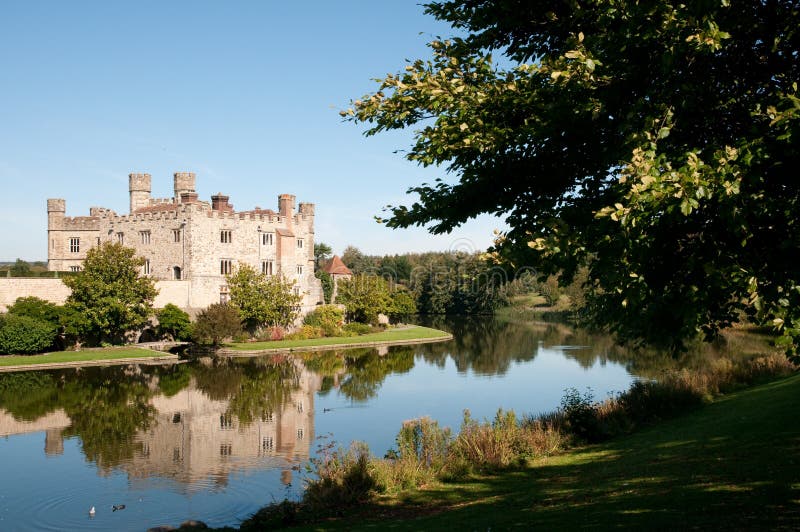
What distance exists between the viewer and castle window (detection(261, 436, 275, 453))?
1809cm

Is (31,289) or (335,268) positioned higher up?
(335,268)

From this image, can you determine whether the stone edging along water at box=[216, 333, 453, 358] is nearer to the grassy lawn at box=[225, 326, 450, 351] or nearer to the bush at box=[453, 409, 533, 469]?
the grassy lawn at box=[225, 326, 450, 351]

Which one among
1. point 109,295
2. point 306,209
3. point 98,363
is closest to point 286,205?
point 306,209

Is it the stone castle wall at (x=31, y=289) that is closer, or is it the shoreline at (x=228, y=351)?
the shoreline at (x=228, y=351)

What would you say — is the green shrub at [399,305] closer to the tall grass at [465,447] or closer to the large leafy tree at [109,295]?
the large leafy tree at [109,295]

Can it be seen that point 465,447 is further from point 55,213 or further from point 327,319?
point 55,213

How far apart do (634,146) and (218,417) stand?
1944 centimetres

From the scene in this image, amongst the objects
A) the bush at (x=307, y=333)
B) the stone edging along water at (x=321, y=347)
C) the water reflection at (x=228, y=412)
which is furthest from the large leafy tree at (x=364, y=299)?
the water reflection at (x=228, y=412)

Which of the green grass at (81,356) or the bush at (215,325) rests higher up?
the bush at (215,325)

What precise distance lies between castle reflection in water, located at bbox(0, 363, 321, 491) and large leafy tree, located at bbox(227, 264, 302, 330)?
19798mm

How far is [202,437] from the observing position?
19625 millimetres

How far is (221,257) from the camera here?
49188 mm

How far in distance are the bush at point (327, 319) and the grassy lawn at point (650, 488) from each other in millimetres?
36763

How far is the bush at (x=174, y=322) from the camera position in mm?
42688
